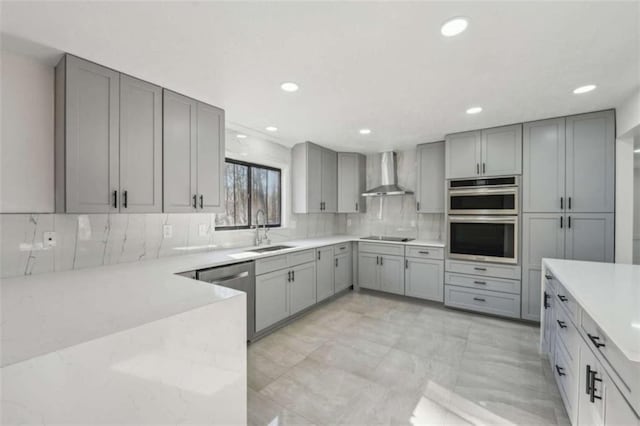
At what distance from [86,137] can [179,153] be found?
0.66 metres

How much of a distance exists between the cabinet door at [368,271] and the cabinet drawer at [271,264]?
1.68 m

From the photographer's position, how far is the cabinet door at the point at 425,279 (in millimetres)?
3737

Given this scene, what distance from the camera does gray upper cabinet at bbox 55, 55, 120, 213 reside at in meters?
1.77

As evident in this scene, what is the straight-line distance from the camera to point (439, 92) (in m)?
2.32

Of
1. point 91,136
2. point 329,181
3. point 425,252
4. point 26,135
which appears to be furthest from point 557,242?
point 26,135

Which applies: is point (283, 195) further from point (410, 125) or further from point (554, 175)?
point (554, 175)

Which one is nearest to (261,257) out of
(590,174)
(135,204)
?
(135,204)

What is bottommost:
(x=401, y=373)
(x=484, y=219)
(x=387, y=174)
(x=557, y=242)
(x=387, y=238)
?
(x=401, y=373)

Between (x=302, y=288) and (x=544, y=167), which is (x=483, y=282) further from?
(x=302, y=288)

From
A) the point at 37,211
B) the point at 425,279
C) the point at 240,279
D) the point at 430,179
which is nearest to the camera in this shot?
the point at 37,211

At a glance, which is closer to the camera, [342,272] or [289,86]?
[289,86]

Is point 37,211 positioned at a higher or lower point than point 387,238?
higher

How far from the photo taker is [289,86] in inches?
86.6

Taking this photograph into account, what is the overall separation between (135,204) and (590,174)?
449 cm
